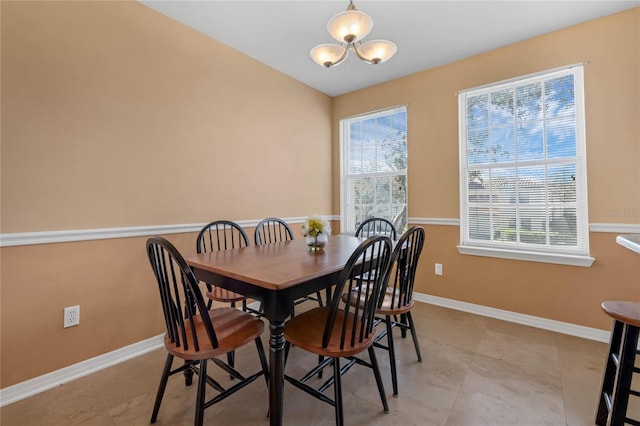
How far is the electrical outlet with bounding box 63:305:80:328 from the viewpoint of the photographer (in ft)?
5.73

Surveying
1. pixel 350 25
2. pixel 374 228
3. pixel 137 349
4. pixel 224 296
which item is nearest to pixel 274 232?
pixel 224 296

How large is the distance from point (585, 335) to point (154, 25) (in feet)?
13.7

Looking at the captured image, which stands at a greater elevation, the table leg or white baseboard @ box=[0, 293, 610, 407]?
the table leg

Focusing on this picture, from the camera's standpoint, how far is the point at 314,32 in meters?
2.40

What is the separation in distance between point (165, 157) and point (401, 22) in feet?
7.16

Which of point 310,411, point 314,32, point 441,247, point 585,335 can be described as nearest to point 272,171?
point 314,32

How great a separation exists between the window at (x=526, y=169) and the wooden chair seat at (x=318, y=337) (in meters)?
1.95

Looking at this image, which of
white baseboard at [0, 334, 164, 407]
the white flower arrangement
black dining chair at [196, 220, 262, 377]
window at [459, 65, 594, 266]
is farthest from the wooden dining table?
window at [459, 65, 594, 266]

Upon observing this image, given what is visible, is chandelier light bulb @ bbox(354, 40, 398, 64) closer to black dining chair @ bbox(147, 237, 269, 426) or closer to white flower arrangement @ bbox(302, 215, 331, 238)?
white flower arrangement @ bbox(302, 215, 331, 238)

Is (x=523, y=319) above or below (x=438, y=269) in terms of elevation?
below

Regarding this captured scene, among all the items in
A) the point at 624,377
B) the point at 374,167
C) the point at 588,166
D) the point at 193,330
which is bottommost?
the point at 624,377

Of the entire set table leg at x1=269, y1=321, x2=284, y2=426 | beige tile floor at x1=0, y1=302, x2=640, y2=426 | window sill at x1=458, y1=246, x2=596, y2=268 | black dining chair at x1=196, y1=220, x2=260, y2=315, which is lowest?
beige tile floor at x1=0, y1=302, x2=640, y2=426

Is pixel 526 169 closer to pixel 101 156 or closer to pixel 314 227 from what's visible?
pixel 314 227

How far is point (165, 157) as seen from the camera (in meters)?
2.21
